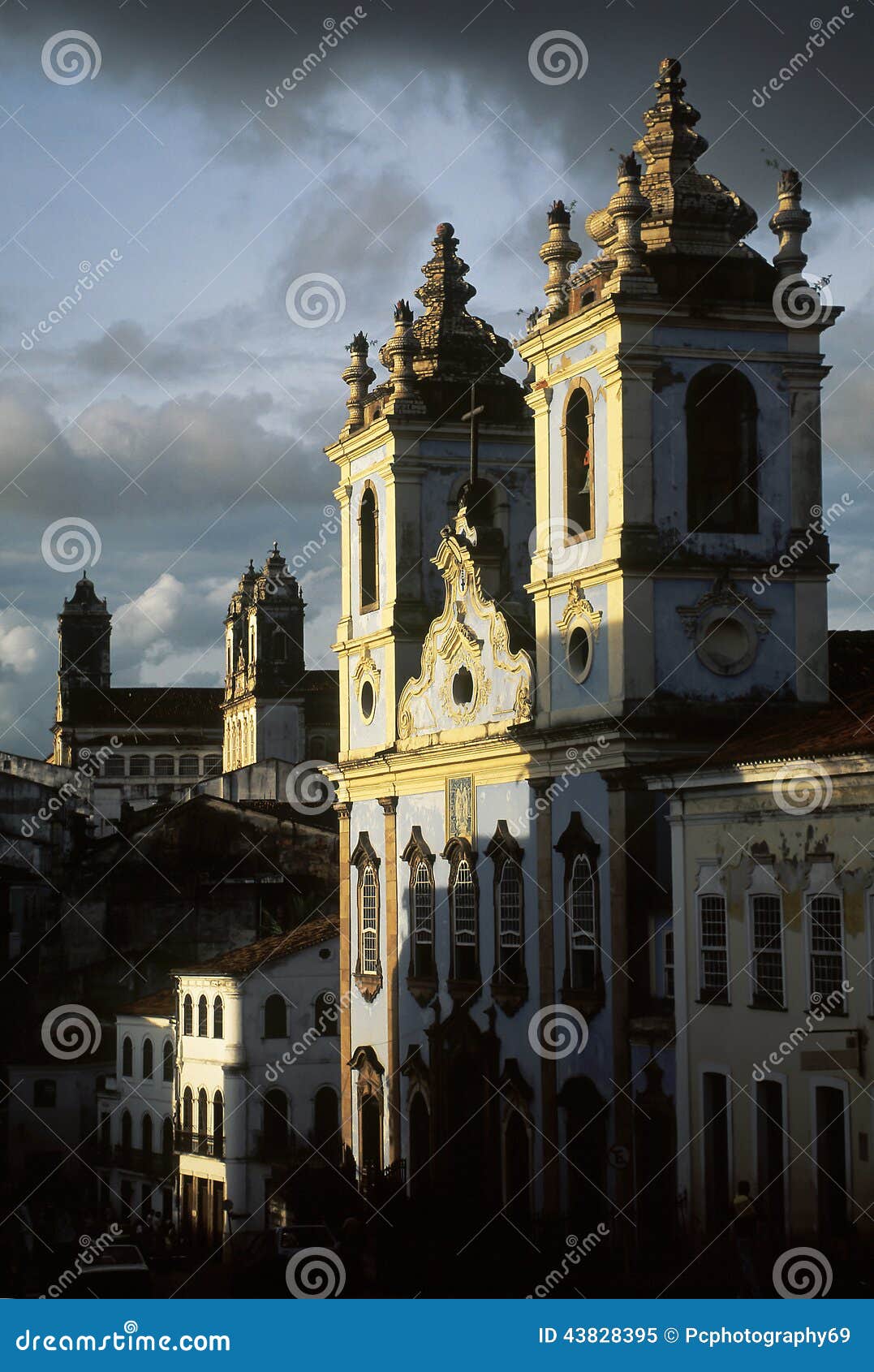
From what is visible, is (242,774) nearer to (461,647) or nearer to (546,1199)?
(461,647)

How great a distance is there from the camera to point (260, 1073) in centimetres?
5659

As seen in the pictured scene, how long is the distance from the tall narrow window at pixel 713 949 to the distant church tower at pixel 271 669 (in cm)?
8974

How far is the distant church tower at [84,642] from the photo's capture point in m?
150

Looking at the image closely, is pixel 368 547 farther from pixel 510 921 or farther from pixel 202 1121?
pixel 202 1121

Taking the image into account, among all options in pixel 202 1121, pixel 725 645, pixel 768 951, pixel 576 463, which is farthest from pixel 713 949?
pixel 202 1121

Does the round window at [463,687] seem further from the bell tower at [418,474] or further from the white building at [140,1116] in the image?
the white building at [140,1116]

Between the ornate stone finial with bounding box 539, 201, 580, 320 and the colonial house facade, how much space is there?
10012 mm

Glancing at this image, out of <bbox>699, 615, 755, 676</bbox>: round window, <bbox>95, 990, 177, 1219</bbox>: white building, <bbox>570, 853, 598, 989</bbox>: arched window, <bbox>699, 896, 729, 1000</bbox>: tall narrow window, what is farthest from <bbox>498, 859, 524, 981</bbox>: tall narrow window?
<bbox>95, 990, 177, 1219</bbox>: white building

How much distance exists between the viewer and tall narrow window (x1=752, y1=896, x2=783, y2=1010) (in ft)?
102

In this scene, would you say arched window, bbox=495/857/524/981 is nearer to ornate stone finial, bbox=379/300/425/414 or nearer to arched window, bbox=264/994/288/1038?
ornate stone finial, bbox=379/300/425/414

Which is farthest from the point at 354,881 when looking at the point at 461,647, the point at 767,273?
the point at 767,273

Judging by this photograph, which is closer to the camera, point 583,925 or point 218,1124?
point 583,925

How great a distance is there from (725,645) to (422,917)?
33.4 ft

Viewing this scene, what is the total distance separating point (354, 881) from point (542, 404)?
42.4ft
